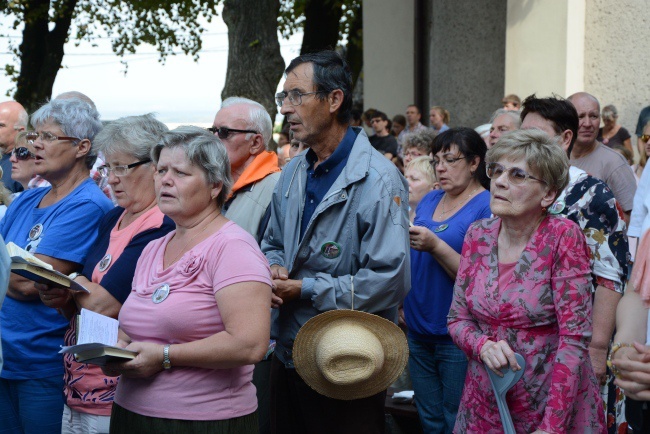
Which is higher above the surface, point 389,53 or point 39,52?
point 39,52

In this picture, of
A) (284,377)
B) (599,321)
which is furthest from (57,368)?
(599,321)

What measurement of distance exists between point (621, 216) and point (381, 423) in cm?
153

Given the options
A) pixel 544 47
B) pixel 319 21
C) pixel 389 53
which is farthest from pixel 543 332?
pixel 319 21

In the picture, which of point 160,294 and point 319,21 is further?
point 319,21

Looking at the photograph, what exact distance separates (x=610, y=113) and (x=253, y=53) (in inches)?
224

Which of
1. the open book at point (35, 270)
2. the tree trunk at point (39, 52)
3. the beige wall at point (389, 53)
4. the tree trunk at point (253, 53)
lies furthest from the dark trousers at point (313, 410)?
the tree trunk at point (39, 52)

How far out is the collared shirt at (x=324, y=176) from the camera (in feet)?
13.3

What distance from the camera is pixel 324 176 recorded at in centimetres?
409

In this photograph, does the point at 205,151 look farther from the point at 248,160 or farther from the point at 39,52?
the point at 39,52

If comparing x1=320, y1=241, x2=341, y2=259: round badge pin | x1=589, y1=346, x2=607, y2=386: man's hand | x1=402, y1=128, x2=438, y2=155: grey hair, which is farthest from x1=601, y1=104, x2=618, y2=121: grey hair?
x1=320, y1=241, x2=341, y2=259: round badge pin

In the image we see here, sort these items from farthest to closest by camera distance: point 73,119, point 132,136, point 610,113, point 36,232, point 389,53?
1. point 389,53
2. point 610,113
3. point 73,119
4. point 36,232
5. point 132,136

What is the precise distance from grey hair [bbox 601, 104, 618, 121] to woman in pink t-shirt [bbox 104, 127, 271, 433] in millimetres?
7237

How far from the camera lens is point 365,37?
51.6 ft

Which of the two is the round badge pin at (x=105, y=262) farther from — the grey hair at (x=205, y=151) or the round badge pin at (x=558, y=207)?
the round badge pin at (x=558, y=207)
